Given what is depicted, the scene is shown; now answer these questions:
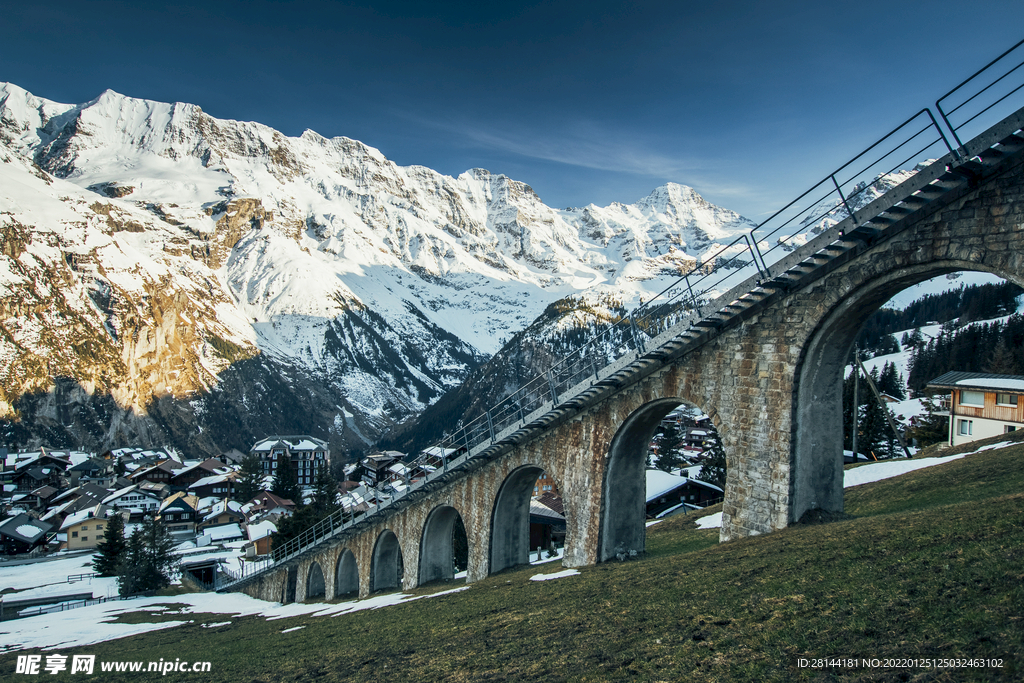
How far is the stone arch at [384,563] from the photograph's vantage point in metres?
33.2

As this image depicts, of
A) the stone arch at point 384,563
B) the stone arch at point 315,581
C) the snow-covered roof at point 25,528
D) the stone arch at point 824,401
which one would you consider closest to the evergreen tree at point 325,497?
the stone arch at point 315,581

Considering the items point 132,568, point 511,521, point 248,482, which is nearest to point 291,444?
point 248,482

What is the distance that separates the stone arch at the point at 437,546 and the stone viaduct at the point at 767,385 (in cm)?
352

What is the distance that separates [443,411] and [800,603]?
16140 cm

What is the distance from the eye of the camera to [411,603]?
20234mm

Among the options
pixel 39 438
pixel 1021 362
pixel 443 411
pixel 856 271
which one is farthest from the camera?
pixel 443 411

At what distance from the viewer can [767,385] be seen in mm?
14852

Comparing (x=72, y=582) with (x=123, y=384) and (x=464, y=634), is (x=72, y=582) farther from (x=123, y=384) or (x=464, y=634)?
(x=123, y=384)

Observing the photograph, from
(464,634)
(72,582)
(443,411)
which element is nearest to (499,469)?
(464,634)

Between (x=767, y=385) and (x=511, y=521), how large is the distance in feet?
46.7

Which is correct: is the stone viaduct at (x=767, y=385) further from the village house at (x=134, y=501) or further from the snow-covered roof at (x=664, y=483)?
the village house at (x=134, y=501)

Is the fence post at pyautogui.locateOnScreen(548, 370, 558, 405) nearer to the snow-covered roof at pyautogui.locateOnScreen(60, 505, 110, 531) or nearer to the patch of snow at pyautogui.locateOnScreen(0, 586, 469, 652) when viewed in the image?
the patch of snow at pyautogui.locateOnScreen(0, 586, 469, 652)

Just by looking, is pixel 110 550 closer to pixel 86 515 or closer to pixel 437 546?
pixel 86 515

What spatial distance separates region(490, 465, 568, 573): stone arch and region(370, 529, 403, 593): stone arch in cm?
1033
